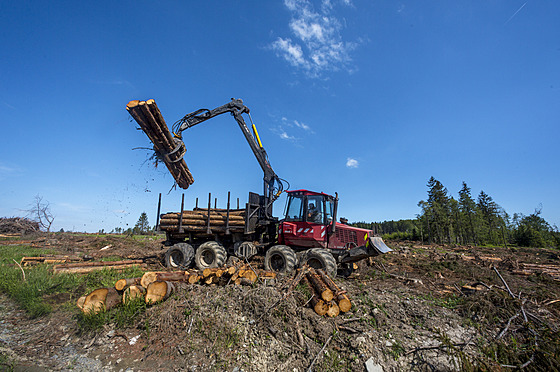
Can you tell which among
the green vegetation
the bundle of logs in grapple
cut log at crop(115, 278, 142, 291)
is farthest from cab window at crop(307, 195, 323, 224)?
the green vegetation

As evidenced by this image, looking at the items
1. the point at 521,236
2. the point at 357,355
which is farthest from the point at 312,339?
the point at 521,236

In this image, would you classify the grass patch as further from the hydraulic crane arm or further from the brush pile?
the brush pile

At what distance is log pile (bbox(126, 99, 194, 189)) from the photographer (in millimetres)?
7965

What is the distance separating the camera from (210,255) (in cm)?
992

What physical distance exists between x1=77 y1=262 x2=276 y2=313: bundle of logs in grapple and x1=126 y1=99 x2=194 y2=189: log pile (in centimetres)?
470

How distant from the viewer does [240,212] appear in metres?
10.2

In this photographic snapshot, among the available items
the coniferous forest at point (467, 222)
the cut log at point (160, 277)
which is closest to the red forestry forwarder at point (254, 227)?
the cut log at point (160, 277)

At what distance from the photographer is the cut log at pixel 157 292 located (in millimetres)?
5293

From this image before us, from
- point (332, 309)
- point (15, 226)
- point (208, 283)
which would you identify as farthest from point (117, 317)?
point (15, 226)

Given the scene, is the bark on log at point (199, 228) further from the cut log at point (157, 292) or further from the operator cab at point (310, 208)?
the cut log at point (157, 292)

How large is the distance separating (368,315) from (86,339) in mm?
5237

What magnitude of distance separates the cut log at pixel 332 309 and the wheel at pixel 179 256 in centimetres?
657

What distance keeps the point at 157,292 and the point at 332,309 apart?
11.8ft

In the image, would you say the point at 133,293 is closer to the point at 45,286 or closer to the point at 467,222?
the point at 45,286
